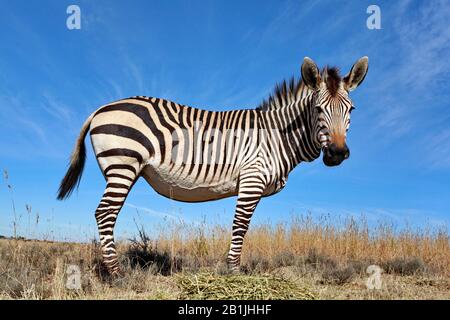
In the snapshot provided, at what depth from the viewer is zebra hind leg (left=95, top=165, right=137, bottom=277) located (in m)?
6.23

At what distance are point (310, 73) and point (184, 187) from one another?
3.01 metres

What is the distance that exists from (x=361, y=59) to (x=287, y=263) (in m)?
4.65

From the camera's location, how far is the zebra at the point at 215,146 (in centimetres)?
630

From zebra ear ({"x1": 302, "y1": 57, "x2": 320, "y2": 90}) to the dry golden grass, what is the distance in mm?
3296

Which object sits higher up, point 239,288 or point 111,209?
point 111,209

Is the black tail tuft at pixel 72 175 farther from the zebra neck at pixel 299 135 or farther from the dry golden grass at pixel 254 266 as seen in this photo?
the zebra neck at pixel 299 135

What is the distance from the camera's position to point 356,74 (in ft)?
22.4

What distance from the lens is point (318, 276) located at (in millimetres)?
6973

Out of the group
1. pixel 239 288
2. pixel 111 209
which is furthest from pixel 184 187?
pixel 239 288

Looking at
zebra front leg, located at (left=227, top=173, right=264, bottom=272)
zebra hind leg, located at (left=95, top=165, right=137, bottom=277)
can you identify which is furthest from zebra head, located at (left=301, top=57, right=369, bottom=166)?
zebra hind leg, located at (left=95, top=165, right=137, bottom=277)

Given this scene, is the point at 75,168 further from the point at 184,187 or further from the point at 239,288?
the point at 239,288

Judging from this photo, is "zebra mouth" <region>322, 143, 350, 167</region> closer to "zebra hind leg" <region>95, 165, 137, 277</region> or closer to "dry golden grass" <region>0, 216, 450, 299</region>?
"dry golden grass" <region>0, 216, 450, 299</region>

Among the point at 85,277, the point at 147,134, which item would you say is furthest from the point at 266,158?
the point at 85,277

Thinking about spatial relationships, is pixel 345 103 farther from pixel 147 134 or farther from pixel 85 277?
pixel 85 277
